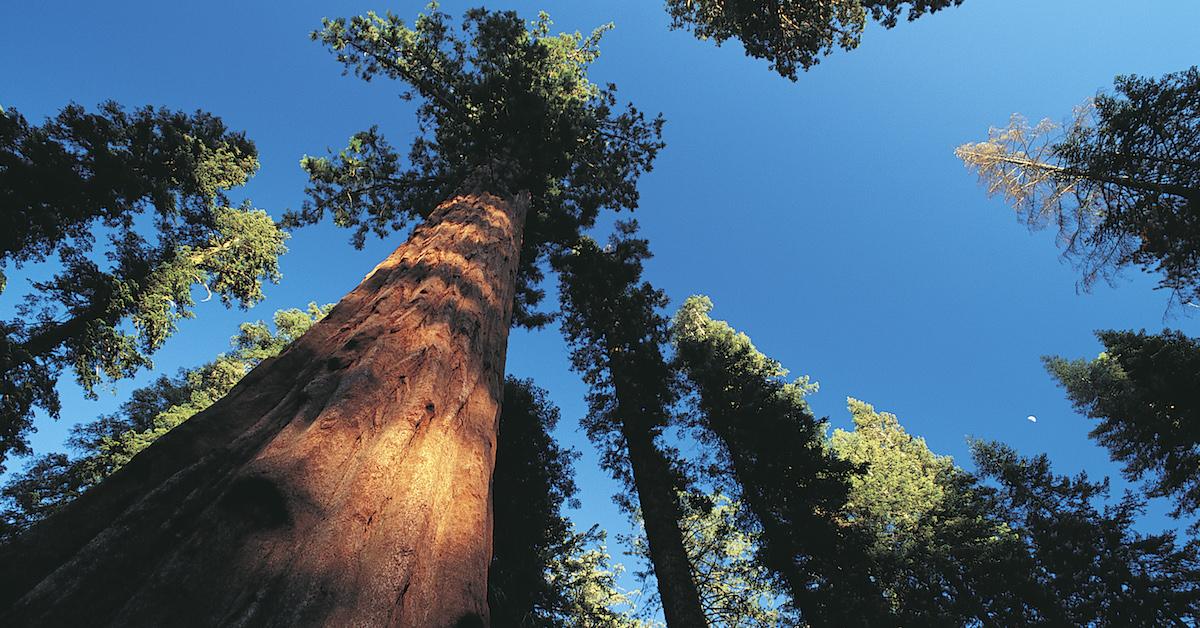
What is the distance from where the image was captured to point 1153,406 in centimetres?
1434

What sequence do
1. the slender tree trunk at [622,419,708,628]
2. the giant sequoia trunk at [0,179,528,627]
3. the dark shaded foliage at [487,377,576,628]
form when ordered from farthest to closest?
the dark shaded foliage at [487,377,576,628] → the slender tree trunk at [622,419,708,628] → the giant sequoia trunk at [0,179,528,627]

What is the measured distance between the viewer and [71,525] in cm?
→ 131

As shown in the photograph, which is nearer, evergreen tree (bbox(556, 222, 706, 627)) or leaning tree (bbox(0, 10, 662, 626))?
leaning tree (bbox(0, 10, 662, 626))

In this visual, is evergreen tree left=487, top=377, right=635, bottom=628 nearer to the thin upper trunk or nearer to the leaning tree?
the thin upper trunk

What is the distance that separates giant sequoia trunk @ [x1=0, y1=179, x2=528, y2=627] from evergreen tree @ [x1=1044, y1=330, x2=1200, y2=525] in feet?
64.1

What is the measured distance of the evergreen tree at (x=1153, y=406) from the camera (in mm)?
12719

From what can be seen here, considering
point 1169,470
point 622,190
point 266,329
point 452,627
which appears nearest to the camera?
point 452,627

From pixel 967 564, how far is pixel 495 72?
17982mm

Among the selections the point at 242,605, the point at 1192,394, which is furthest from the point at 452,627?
the point at 1192,394

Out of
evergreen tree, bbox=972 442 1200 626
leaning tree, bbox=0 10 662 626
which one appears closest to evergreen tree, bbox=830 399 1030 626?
evergreen tree, bbox=972 442 1200 626

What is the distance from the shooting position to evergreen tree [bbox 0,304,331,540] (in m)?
14.1

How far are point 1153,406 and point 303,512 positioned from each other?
22.4 meters

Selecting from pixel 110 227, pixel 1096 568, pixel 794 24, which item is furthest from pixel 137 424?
pixel 1096 568

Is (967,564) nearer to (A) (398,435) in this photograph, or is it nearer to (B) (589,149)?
(B) (589,149)
